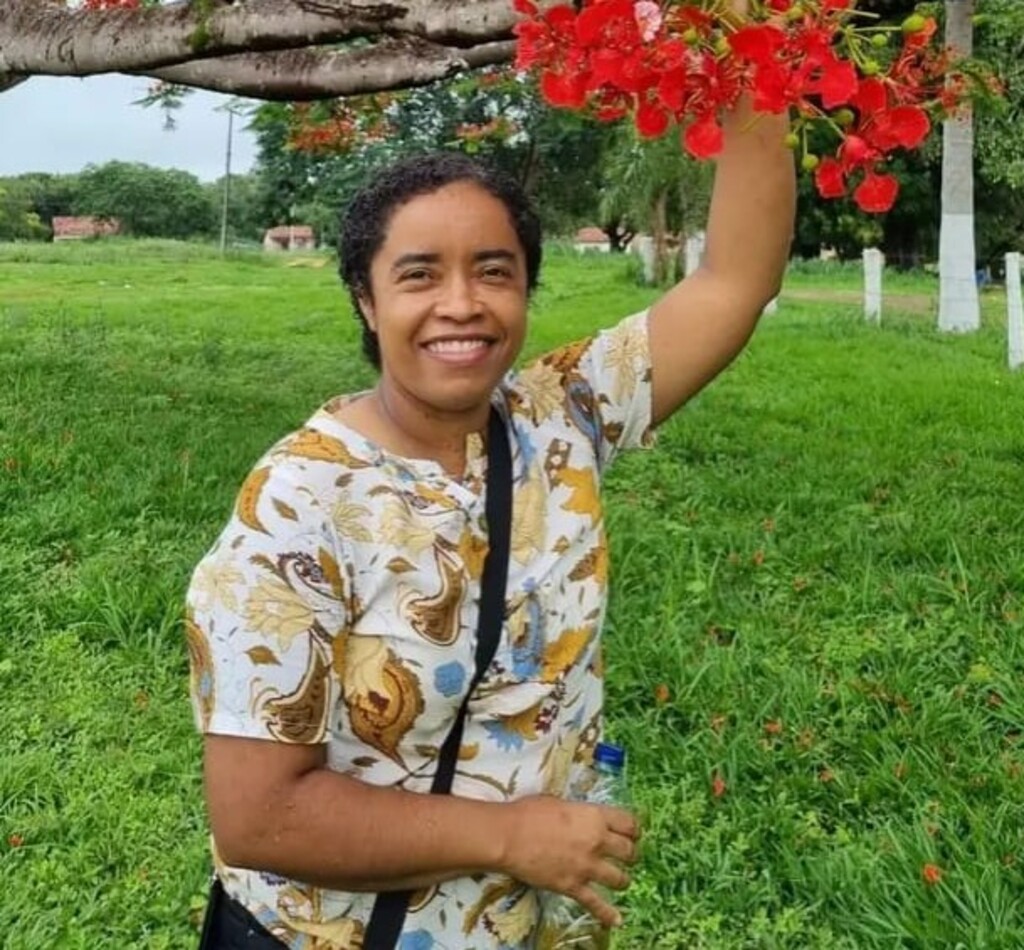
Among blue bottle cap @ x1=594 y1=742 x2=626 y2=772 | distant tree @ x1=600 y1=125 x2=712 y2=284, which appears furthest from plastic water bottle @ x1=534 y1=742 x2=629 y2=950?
distant tree @ x1=600 y1=125 x2=712 y2=284

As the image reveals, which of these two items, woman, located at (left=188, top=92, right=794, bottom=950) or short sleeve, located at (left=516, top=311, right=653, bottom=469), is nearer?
woman, located at (left=188, top=92, right=794, bottom=950)

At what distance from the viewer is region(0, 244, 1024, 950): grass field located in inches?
109

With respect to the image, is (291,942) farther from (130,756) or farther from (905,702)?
(905,702)

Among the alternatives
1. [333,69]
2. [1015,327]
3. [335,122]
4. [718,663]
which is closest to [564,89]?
[718,663]

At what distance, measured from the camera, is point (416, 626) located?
1248mm

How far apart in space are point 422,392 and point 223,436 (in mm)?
5143

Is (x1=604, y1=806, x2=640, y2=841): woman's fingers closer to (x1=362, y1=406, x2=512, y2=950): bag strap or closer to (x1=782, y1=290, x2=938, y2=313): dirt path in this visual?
(x1=362, y1=406, x2=512, y2=950): bag strap

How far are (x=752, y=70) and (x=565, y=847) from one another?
28.0 inches

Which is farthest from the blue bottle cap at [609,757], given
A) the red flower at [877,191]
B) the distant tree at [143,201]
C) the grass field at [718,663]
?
the distant tree at [143,201]

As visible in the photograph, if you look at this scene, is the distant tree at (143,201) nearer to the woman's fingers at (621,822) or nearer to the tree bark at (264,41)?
the tree bark at (264,41)

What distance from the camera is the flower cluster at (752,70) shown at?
1185 mm

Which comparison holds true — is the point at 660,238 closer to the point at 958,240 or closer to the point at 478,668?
the point at 958,240

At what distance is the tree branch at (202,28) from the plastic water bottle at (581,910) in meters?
2.61

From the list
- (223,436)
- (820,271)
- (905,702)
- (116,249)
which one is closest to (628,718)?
(905,702)
